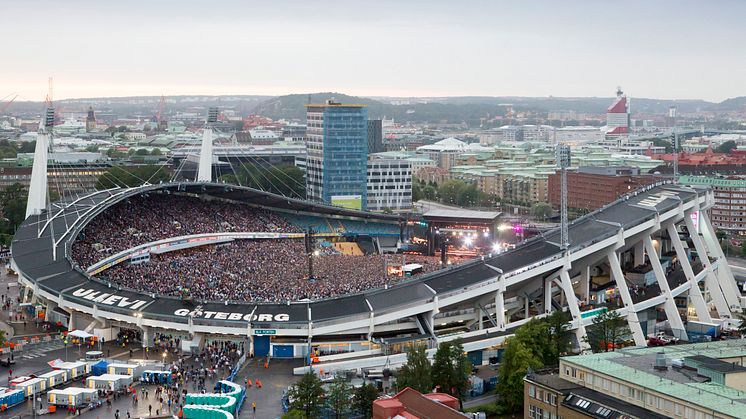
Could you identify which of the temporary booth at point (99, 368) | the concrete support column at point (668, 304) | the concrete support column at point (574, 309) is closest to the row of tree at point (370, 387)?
the temporary booth at point (99, 368)

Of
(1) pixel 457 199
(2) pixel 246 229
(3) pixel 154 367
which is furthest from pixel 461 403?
(1) pixel 457 199

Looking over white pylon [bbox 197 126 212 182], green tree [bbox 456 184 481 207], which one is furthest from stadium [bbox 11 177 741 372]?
green tree [bbox 456 184 481 207]

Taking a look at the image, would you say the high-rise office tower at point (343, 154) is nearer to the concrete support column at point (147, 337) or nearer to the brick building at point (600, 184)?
the brick building at point (600, 184)

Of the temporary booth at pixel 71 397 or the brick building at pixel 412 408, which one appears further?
the temporary booth at pixel 71 397

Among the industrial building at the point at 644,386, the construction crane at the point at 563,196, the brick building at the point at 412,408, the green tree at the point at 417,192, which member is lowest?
the green tree at the point at 417,192

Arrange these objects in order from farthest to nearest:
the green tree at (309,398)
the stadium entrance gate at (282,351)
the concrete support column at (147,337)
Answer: the concrete support column at (147,337), the stadium entrance gate at (282,351), the green tree at (309,398)

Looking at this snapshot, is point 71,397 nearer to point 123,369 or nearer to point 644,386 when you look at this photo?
point 123,369
